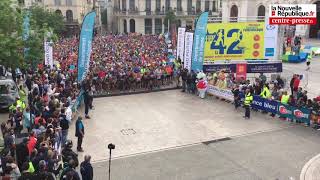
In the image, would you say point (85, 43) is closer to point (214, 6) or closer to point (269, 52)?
point (269, 52)

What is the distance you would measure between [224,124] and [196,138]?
2.37 m

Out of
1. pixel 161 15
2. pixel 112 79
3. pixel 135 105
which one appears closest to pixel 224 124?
pixel 135 105

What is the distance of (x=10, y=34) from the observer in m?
20.6

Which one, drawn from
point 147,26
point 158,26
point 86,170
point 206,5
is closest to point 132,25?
point 147,26

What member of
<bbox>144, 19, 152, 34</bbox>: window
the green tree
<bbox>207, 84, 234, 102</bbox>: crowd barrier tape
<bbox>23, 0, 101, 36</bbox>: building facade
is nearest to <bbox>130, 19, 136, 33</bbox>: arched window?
<bbox>144, 19, 152, 34</bbox>: window

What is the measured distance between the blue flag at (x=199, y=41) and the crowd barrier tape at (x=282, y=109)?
485 cm

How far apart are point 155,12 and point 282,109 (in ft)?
223

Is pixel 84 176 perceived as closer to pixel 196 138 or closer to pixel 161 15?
pixel 196 138

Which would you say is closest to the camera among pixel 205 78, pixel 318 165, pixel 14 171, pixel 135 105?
pixel 14 171

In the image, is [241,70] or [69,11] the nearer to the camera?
[241,70]

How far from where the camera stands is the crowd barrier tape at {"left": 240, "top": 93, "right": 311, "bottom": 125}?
17.3 meters

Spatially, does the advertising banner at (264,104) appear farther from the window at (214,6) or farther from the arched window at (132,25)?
the window at (214,6)

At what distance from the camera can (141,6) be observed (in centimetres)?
8325

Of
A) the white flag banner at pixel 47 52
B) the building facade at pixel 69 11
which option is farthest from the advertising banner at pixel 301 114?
the building facade at pixel 69 11
